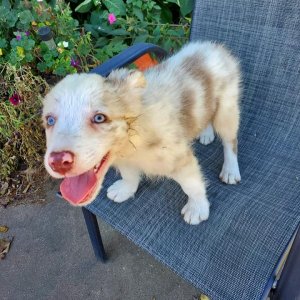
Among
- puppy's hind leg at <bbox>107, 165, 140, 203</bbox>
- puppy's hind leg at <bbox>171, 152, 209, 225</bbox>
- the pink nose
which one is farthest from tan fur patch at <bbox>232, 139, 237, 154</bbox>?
the pink nose

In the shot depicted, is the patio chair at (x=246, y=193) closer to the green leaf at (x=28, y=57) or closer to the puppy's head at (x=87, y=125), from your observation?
the puppy's head at (x=87, y=125)

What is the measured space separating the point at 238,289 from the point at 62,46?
1.73 meters

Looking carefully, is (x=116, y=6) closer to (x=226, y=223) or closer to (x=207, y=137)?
(x=207, y=137)

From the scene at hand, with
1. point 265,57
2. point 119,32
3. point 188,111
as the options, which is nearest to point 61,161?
point 188,111

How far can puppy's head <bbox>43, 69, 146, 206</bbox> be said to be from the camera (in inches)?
43.4

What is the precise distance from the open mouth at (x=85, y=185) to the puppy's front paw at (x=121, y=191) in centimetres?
45

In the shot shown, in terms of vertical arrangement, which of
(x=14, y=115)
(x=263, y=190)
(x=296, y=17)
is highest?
(x=296, y=17)

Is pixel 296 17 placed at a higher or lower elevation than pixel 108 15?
higher

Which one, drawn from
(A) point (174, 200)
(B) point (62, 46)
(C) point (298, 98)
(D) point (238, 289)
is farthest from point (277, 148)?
(B) point (62, 46)

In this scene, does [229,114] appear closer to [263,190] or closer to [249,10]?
[263,190]

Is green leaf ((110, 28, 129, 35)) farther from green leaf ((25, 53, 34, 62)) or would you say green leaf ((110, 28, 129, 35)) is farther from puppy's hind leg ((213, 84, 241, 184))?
puppy's hind leg ((213, 84, 241, 184))

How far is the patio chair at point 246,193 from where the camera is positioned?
140cm

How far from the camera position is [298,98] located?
1.91 m

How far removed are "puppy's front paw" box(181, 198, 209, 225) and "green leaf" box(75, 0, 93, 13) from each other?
182 centimetres
